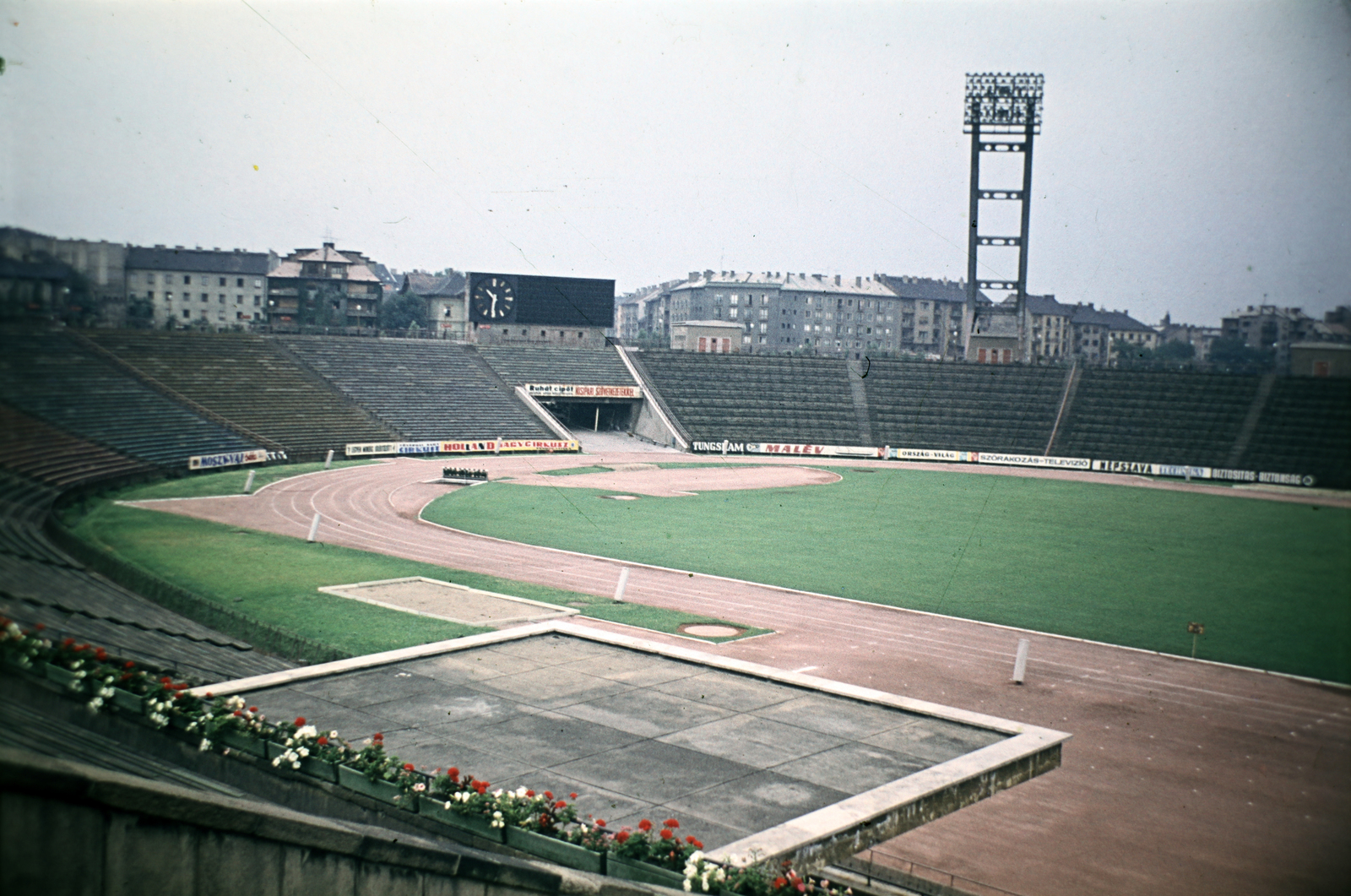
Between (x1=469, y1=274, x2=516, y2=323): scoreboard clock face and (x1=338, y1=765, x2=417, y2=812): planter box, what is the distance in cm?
6852

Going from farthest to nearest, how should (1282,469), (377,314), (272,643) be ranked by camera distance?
(377,314) < (272,643) < (1282,469)

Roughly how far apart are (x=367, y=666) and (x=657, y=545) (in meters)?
19.6

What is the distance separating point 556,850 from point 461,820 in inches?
38.7

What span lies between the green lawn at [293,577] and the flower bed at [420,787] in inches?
274

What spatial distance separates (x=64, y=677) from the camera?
7.64m

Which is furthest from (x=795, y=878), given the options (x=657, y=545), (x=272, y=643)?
(x=657, y=545)

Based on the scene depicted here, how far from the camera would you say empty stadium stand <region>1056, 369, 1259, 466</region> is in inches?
1385

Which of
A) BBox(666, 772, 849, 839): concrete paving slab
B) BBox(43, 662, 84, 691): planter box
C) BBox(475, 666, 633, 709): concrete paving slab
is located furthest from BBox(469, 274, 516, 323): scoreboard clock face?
BBox(43, 662, 84, 691): planter box

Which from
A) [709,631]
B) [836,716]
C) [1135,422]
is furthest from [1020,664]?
[1135,422]

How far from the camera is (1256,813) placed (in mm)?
13016

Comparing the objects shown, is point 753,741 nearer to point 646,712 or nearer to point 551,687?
point 646,712

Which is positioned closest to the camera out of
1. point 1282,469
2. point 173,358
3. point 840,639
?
A: point 1282,469

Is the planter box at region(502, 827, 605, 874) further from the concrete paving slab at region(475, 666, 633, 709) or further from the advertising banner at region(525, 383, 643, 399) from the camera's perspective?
the advertising banner at region(525, 383, 643, 399)

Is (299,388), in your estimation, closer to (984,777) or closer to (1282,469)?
(984,777)
